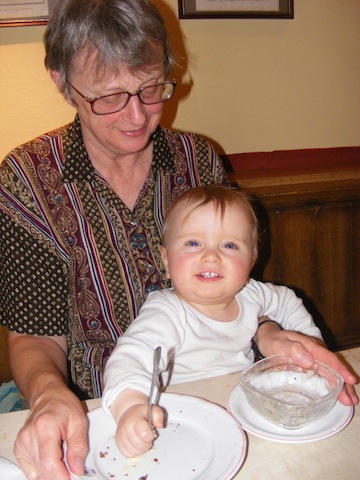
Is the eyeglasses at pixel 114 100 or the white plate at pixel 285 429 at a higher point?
the eyeglasses at pixel 114 100

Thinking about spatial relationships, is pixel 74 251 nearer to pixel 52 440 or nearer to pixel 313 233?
pixel 52 440

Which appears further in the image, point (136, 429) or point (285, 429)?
point (285, 429)

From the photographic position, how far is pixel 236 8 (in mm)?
2336

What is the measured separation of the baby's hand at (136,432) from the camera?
0.82 meters

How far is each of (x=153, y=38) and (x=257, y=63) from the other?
121 centimetres

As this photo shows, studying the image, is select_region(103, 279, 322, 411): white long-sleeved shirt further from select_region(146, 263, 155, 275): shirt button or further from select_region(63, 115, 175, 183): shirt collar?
select_region(63, 115, 175, 183): shirt collar

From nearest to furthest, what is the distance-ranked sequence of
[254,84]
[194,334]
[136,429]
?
[136,429]
[194,334]
[254,84]

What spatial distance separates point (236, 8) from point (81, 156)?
1.29 m

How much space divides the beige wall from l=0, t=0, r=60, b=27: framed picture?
0.15 ft

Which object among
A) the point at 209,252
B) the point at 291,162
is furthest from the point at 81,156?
the point at 291,162

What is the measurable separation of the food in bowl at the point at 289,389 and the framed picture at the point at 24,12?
5.55ft

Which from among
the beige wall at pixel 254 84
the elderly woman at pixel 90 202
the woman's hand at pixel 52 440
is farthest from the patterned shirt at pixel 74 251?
the beige wall at pixel 254 84

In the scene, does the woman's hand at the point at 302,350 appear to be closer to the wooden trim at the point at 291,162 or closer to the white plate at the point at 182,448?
the white plate at the point at 182,448

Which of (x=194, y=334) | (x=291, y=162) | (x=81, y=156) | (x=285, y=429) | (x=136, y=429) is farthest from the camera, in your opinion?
(x=291, y=162)
